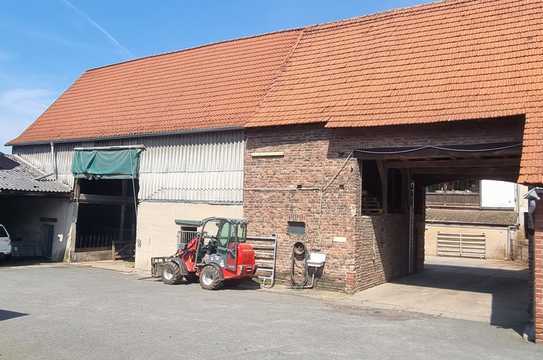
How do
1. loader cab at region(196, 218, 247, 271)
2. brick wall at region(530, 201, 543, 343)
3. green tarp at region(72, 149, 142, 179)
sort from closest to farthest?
brick wall at region(530, 201, 543, 343), loader cab at region(196, 218, 247, 271), green tarp at region(72, 149, 142, 179)

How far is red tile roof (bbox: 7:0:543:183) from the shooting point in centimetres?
1359

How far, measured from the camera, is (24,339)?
862 cm

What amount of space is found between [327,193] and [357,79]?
391 cm

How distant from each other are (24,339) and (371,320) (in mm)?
6990

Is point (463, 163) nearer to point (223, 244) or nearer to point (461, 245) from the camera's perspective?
point (223, 244)

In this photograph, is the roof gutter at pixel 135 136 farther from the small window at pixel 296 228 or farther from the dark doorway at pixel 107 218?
the small window at pixel 296 228

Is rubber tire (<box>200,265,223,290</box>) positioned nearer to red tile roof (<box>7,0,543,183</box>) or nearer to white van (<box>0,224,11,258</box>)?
red tile roof (<box>7,0,543,183</box>)

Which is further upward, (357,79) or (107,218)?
(357,79)

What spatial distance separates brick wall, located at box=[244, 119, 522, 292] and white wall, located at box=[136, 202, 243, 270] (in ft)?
7.89

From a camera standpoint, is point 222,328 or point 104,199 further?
point 104,199

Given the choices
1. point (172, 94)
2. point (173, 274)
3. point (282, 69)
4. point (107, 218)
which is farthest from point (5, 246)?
point (282, 69)

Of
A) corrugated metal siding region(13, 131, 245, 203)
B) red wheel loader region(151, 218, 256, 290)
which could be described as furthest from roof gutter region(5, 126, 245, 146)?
red wheel loader region(151, 218, 256, 290)

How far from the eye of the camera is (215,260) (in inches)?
599

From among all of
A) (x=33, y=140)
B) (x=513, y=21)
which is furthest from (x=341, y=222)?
(x=33, y=140)
